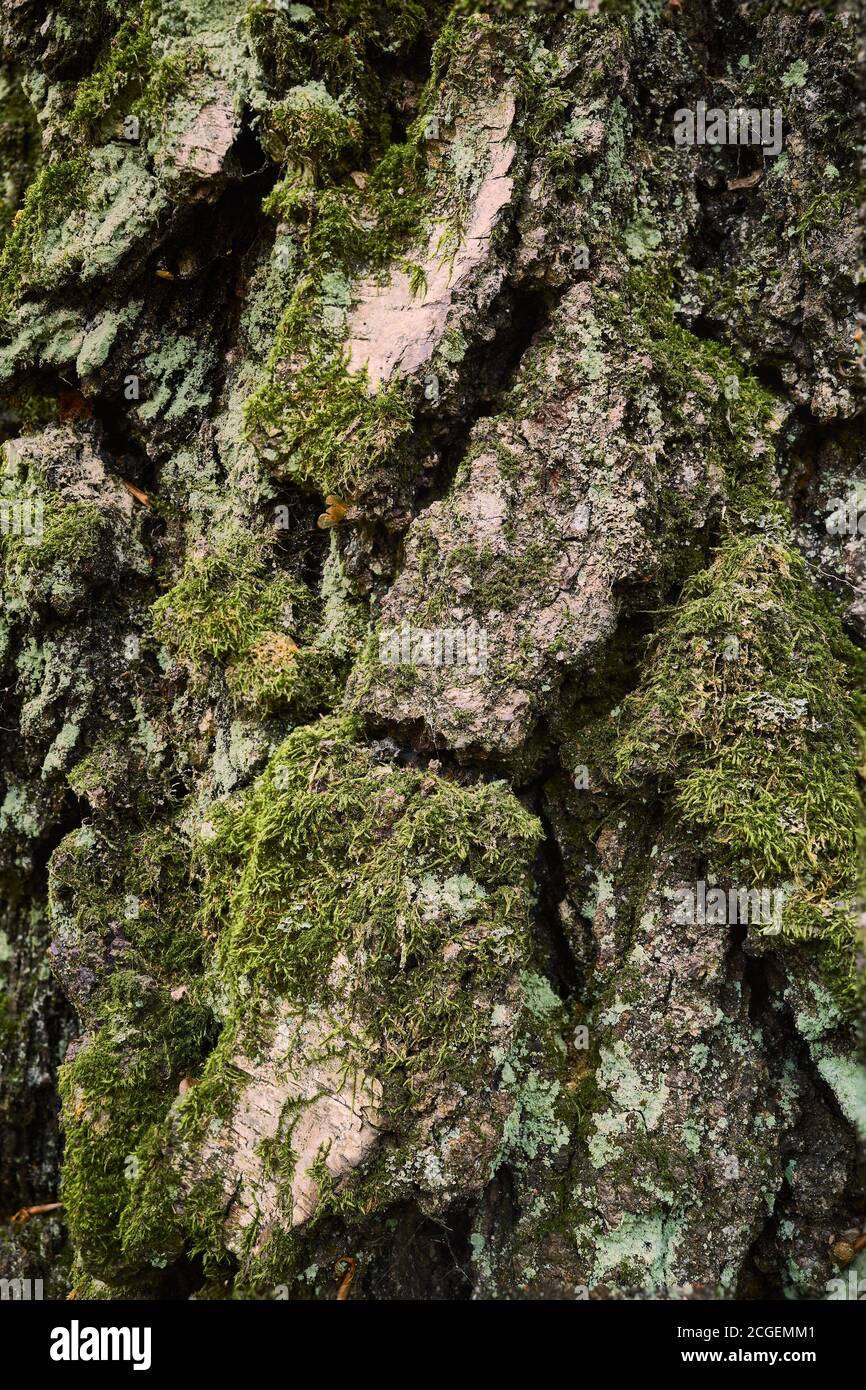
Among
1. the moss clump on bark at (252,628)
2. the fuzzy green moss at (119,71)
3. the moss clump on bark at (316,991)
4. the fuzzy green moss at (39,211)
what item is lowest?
the moss clump on bark at (316,991)

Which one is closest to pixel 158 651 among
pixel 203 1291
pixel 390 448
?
pixel 390 448

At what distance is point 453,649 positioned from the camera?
114 inches

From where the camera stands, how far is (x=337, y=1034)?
8.97ft

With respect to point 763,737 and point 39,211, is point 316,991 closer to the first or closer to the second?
point 763,737

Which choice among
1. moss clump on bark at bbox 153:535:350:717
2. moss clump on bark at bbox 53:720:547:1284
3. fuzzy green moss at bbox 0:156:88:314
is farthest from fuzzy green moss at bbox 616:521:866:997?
fuzzy green moss at bbox 0:156:88:314

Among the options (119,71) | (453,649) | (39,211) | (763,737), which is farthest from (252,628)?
(119,71)

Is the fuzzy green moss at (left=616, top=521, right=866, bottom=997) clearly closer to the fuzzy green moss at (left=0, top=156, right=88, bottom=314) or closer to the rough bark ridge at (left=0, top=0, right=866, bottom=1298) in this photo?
the rough bark ridge at (left=0, top=0, right=866, bottom=1298)

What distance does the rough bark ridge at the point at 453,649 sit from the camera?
2754 mm

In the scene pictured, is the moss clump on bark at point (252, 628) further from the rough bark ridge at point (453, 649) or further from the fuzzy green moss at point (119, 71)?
the fuzzy green moss at point (119, 71)

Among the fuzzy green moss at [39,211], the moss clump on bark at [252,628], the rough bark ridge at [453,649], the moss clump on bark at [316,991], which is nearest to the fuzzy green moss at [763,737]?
the rough bark ridge at [453,649]

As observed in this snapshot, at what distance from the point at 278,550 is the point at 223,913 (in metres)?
1.45
